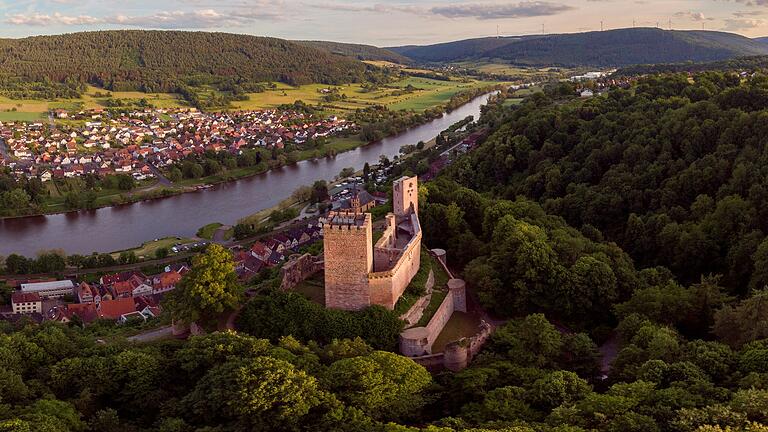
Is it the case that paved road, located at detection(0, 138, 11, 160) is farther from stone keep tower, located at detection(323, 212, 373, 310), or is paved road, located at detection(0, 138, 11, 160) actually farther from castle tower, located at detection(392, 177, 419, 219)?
stone keep tower, located at detection(323, 212, 373, 310)

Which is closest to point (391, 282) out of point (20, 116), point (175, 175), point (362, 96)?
point (175, 175)

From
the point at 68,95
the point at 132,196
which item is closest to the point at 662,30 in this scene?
the point at 68,95

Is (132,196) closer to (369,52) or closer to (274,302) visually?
(274,302)

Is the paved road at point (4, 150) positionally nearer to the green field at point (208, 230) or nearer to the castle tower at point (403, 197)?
the green field at point (208, 230)

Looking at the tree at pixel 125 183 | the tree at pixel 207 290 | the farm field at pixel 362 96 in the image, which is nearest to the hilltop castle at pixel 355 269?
the tree at pixel 207 290

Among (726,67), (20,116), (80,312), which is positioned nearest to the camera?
(80,312)

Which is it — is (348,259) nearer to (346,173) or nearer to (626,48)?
(346,173)

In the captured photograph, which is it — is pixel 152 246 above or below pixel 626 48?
below
